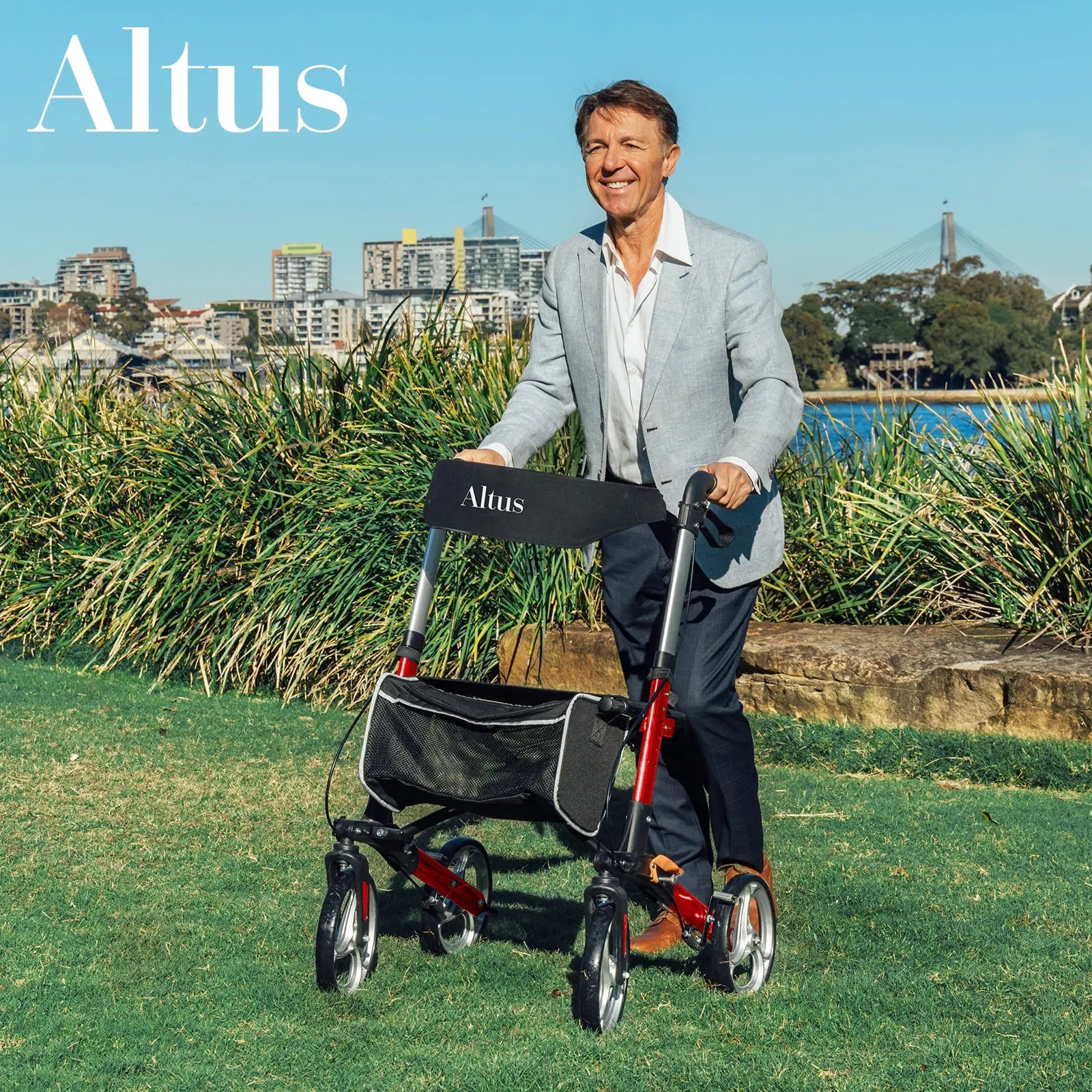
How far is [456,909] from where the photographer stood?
3580mm

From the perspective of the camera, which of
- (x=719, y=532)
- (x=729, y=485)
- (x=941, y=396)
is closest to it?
(x=729, y=485)

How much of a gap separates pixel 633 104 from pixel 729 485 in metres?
0.94

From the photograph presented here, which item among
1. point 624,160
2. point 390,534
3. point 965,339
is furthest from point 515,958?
point 965,339

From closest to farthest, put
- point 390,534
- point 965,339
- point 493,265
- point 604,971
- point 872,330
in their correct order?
point 604,971
point 390,534
point 493,265
point 965,339
point 872,330

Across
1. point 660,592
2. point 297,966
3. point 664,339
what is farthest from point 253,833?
point 664,339

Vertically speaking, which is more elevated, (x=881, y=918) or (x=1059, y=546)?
(x=1059, y=546)

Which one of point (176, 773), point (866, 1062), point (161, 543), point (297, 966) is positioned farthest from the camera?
point (161, 543)

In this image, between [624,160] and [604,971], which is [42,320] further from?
[604,971]

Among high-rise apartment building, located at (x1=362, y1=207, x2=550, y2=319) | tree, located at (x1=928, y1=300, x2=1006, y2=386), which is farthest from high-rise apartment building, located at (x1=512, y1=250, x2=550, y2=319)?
tree, located at (x1=928, y1=300, x2=1006, y2=386)

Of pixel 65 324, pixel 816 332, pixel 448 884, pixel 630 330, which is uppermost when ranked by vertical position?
pixel 816 332

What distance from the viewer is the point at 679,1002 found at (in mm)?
3305

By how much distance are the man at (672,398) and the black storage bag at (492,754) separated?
464 millimetres

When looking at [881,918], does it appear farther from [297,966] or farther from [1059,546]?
[1059,546]

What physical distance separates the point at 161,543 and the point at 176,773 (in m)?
2.25
